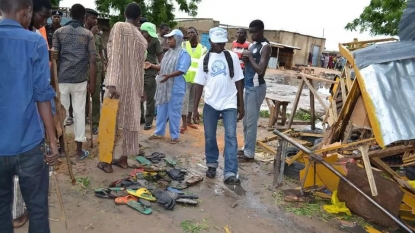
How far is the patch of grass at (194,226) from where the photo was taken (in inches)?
135

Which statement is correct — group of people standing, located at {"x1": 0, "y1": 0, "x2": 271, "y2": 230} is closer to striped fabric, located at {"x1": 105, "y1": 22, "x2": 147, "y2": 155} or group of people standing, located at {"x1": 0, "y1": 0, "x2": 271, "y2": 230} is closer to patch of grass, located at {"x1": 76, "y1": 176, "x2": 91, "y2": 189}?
striped fabric, located at {"x1": 105, "y1": 22, "x2": 147, "y2": 155}

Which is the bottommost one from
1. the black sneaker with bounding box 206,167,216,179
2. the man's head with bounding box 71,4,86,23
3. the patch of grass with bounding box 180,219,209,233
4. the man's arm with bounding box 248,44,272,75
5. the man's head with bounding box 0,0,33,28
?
the patch of grass with bounding box 180,219,209,233

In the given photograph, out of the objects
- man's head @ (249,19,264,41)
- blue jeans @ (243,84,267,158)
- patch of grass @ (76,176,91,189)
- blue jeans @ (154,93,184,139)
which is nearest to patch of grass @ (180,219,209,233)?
patch of grass @ (76,176,91,189)

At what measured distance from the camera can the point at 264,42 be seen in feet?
17.4

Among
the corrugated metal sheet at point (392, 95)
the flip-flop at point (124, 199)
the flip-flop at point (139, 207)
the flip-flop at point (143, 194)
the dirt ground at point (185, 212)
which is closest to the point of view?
the corrugated metal sheet at point (392, 95)

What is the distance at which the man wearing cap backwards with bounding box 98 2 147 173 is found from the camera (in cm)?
431

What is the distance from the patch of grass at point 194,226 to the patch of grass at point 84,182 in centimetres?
133

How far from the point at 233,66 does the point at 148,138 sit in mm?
2453

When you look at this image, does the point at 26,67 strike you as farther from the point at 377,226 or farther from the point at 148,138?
the point at 148,138

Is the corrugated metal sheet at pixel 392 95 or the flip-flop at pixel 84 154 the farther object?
the flip-flop at pixel 84 154

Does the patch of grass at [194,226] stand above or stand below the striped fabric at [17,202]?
below

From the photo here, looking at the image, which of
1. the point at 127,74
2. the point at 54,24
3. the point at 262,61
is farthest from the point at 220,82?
the point at 54,24

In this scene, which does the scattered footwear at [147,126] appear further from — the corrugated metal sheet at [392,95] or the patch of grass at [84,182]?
the corrugated metal sheet at [392,95]

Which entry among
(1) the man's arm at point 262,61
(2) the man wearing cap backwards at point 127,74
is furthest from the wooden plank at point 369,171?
(2) the man wearing cap backwards at point 127,74
